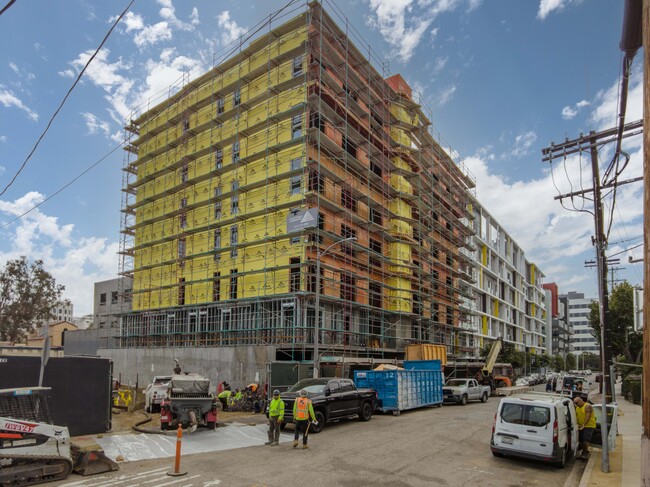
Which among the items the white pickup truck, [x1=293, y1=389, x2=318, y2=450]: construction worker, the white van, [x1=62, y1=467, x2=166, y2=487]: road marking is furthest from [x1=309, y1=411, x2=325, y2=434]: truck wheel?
the white pickup truck

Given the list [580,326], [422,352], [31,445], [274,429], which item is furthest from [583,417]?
[580,326]

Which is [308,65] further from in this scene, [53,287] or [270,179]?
[53,287]

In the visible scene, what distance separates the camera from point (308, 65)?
3203 centimetres

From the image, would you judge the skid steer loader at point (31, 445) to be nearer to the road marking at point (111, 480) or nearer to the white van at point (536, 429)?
the road marking at point (111, 480)

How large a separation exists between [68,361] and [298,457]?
889 cm

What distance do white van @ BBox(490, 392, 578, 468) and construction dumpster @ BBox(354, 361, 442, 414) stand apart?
9512mm

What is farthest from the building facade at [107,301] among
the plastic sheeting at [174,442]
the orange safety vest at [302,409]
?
the orange safety vest at [302,409]

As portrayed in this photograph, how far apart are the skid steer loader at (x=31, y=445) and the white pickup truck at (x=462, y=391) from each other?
2135 cm

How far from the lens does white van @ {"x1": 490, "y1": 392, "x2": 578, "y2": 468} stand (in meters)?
11.7

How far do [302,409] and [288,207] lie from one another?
19.4 metres

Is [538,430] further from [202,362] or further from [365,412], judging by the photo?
[202,362]

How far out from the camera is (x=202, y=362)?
104 ft

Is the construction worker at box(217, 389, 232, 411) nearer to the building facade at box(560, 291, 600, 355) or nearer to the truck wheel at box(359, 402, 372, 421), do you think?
the truck wheel at box(359, 402, 372, 421)

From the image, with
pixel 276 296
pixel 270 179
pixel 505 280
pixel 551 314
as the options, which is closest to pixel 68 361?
pixel 276 296
